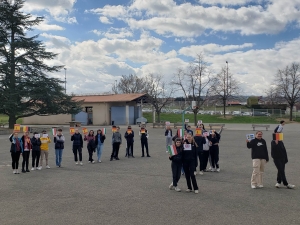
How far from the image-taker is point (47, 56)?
38.1 m

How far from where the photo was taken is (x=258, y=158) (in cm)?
912

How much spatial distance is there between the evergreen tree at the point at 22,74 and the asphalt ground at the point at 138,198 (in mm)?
24505

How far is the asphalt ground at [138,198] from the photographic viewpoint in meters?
6.45

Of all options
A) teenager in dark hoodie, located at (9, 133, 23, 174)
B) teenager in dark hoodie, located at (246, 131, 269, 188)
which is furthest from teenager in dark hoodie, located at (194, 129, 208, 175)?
teenager in dark hoodie, located at (9, 133, 23, 174)

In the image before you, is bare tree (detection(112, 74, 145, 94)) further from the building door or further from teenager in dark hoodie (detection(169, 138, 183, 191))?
teenager in dark hoodie (detection(169, 138, 183, 191))

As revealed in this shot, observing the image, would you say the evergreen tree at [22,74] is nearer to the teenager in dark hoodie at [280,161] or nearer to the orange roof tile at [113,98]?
the orange roof tile at [113,98]

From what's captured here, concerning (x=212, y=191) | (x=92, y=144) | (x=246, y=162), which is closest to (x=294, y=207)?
(x=212, y=191)

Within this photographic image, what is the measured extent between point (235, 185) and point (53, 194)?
5222 mm

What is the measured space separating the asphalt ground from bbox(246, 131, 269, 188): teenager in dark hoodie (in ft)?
0.89

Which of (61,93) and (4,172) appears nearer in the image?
(4,172)

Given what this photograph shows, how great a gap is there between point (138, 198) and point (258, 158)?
3725 millimetres

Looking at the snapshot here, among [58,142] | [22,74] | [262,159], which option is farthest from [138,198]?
[22,74]

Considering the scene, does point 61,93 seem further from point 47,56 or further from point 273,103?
point 273,103

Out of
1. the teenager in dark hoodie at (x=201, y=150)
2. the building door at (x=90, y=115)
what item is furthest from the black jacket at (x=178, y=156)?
the building door at (x=90, y=115)
